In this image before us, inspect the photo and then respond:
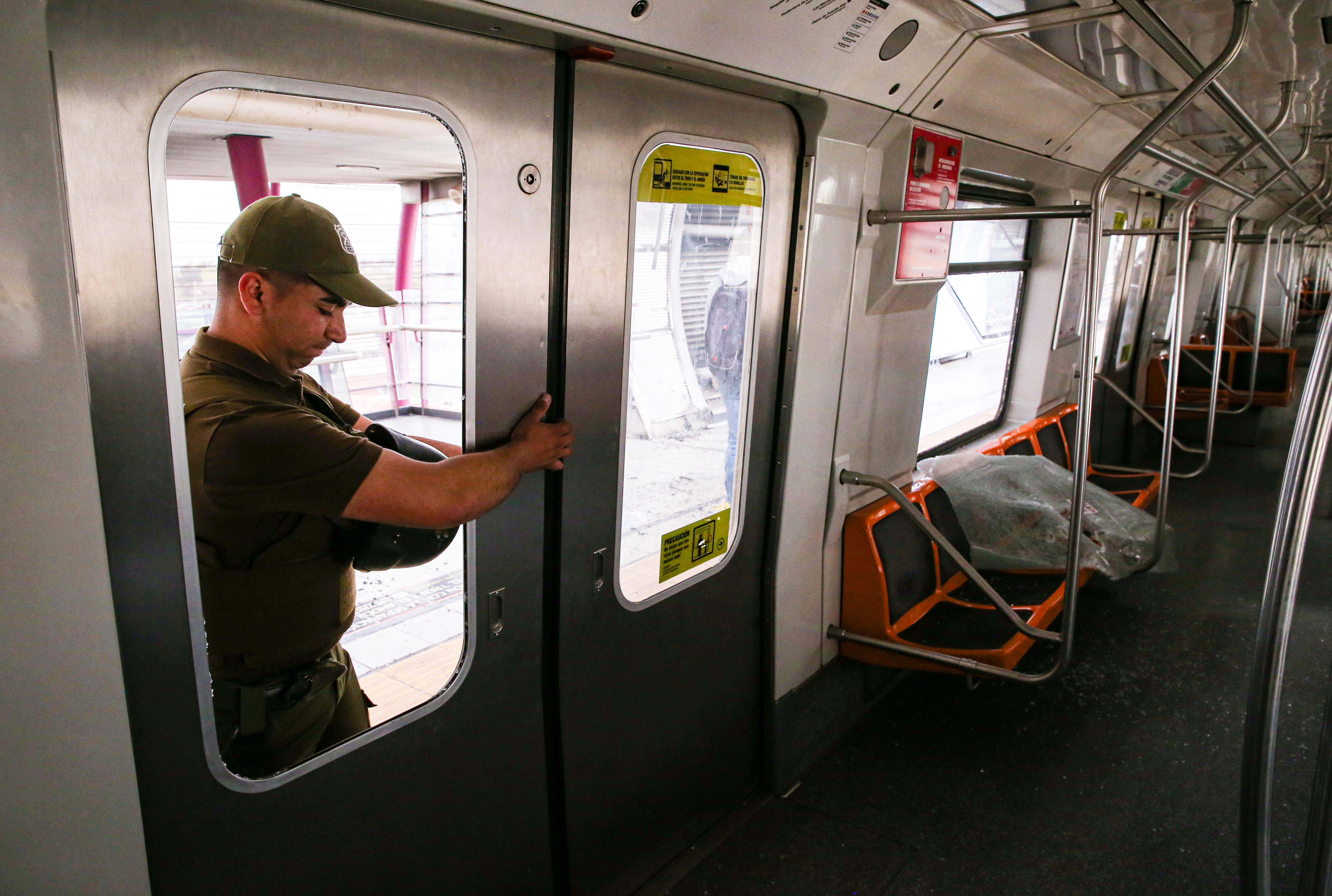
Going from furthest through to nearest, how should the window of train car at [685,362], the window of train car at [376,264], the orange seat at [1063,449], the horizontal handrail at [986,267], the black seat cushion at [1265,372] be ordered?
the black seat cushion at [1265,372]
the orange seat at [1063,449]
the horizontal handrail at [986,267]
the window of train car at [685,362]
the window of train car at [376,264]

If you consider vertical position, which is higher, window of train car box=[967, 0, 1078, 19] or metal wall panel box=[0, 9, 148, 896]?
window of train car box=[967, 0, 1078, 19]

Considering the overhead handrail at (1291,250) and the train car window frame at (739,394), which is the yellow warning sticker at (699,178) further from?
the overhead handrail at (1291,250)

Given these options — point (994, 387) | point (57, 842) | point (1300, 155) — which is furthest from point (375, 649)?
point (994, 387)

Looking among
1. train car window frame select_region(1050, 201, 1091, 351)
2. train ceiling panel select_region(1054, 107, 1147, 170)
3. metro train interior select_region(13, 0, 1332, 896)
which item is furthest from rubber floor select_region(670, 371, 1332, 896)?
train ceiling panel select_region(1054, 107, 1147, 170)

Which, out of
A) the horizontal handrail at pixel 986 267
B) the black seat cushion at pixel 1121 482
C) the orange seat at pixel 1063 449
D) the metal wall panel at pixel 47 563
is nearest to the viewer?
the metal wall panel at pixel 47 563

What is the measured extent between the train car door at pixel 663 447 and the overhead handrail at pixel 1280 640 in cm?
142

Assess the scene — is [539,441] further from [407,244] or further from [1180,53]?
[1180,53]

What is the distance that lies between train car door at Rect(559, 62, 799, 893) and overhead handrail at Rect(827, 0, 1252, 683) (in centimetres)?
75

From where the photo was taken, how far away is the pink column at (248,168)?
140cm

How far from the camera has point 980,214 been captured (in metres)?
2.71

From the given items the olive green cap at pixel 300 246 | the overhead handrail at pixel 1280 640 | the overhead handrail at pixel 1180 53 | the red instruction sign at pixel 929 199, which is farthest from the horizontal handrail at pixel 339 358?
the red instruction sign at pixel 929 199

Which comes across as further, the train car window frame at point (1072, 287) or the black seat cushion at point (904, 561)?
the train car window frame at point (1072, 287)

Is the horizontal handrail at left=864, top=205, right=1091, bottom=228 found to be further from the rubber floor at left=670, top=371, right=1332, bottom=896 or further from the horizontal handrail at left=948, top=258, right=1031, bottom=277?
the rubber floor at left=670, top=371, right=1332, bottom=896

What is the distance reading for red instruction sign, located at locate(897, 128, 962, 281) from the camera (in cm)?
319
